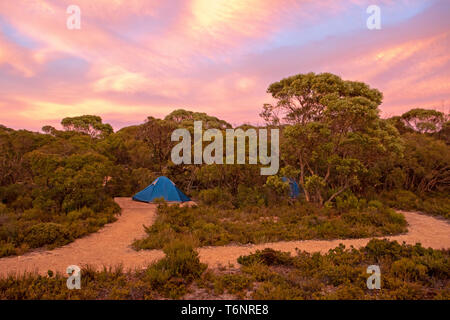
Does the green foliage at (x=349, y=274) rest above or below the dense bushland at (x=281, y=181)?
below

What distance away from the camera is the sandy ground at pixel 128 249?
265 inches

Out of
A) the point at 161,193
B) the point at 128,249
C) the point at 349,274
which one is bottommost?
the point at 128,249

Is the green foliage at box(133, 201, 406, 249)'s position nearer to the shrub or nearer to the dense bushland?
the dense bushland

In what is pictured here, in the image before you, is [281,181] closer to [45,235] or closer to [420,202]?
[420,202]

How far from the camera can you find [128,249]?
8.11 meters

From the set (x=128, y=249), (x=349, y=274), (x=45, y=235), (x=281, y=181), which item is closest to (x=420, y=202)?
(x=281, y=181)

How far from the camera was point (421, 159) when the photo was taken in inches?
674

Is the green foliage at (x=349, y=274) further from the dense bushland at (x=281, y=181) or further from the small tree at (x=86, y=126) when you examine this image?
the small tree at (x=86, y=126)

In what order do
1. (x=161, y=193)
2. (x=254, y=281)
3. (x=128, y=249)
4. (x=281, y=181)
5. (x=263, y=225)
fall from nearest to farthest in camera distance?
(x=254, y=281)
(x=128, y=249)
(x=263, y=225)
(x=281, y=181)
(x=161, y=193)

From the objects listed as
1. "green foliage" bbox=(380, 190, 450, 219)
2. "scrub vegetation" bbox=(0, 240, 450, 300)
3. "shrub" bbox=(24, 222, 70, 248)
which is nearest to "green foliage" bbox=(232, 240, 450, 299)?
"scrub vegetation" bbox=(0, 240, 450, 300)

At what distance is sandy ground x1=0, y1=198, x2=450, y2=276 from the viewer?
673cm

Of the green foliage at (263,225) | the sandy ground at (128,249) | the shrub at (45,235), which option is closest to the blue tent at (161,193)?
the green foliage at (263,225)
